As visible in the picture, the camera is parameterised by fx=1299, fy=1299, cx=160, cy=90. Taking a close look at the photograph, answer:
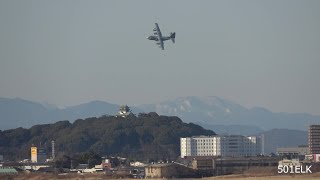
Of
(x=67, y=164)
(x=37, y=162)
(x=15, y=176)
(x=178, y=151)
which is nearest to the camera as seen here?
(x=15, y=176)

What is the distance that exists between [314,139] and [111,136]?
32608 millimetres

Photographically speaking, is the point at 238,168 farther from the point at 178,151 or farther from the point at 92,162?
the point at 178,151

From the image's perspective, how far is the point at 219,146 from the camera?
575ft

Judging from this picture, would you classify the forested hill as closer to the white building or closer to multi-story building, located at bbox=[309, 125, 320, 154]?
the white building

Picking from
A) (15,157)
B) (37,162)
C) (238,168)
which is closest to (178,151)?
(15,157)

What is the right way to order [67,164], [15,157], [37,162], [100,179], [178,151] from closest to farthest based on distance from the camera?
[100,179] < [67,164] < [37,162] < [15,157] < [178,151]

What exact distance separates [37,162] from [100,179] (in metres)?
40.6

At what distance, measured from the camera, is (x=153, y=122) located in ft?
629

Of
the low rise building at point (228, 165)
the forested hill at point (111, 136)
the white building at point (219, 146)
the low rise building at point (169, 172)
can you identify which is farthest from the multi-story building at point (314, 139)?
the low rise building at point (169, 172)

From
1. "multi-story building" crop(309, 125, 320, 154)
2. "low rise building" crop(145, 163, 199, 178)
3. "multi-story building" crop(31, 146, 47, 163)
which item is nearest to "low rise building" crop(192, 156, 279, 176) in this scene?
"low rise building" crop(145, 163, 199, 178)

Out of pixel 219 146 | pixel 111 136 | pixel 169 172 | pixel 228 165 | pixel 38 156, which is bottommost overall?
pixel 169 172

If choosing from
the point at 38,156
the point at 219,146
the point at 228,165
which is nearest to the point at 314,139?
A: the point at 219,146

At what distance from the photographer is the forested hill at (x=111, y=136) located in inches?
7126

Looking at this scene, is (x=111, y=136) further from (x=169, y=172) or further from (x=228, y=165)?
(x=169, y=172)
